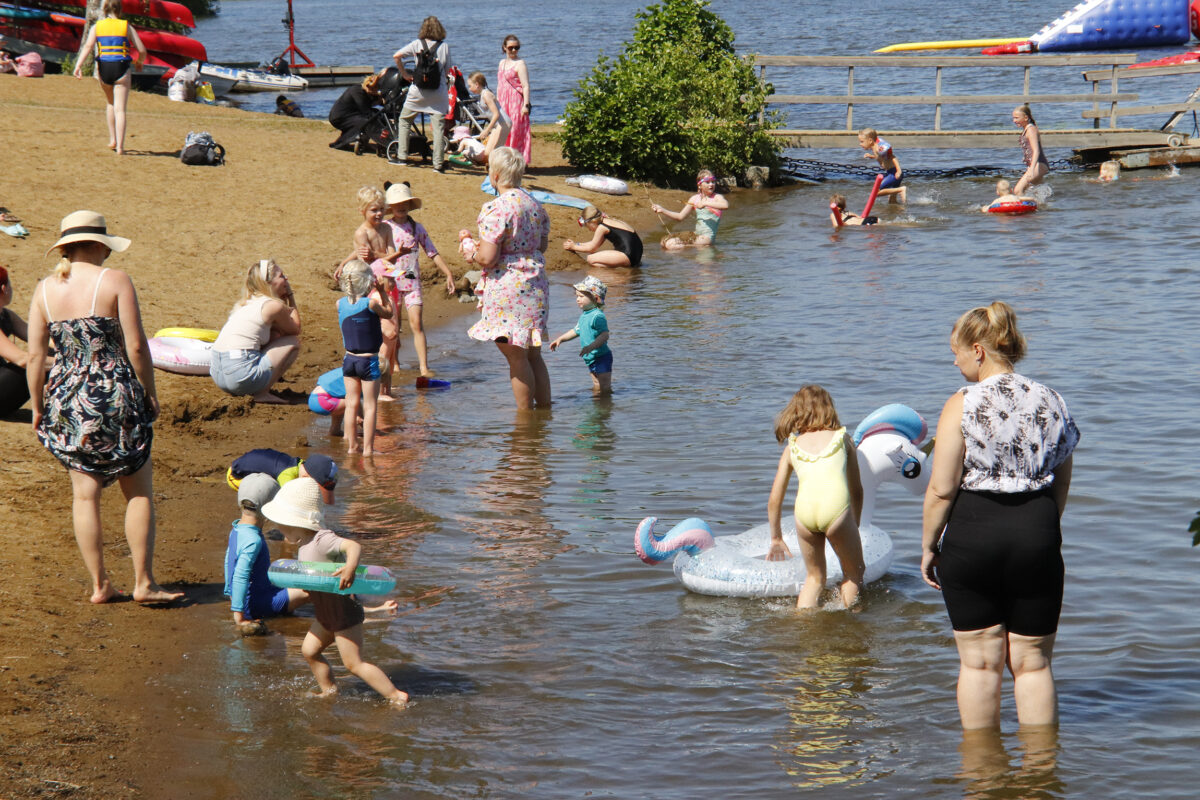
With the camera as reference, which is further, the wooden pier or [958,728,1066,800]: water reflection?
the wooden pier

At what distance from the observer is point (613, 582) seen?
6875mm

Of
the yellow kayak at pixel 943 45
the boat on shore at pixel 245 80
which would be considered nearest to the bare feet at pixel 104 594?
the boat on shore at pixel 245 80

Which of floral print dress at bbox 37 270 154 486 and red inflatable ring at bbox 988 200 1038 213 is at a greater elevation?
red inflatable ring at bbox 988 200 1038 213

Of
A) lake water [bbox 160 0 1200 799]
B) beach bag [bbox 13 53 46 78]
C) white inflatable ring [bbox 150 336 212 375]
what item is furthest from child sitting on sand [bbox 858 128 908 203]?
beach bag [bbox 13 53 46 78]

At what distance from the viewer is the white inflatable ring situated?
10.2 m

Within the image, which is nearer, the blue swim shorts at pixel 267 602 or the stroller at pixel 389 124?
the blue swim shorts at pixel 267 602

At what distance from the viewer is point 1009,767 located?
483cm

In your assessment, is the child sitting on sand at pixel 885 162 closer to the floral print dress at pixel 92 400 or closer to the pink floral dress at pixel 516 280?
the pink floral dress at pixel 516 280

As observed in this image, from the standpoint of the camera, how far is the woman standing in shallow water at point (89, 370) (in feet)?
19.1

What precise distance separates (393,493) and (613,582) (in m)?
2.08

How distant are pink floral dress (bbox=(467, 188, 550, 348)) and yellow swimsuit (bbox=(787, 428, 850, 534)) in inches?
149

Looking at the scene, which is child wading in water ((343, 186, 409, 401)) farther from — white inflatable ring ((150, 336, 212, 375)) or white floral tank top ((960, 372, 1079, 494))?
white floral tank top ((960, 372, 1079, 494))

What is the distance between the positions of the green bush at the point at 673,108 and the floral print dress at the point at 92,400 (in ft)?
49.1

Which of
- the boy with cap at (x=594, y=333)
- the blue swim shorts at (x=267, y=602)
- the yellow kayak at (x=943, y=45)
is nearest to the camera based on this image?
the blue swim shorts at (x=267, y=602)
